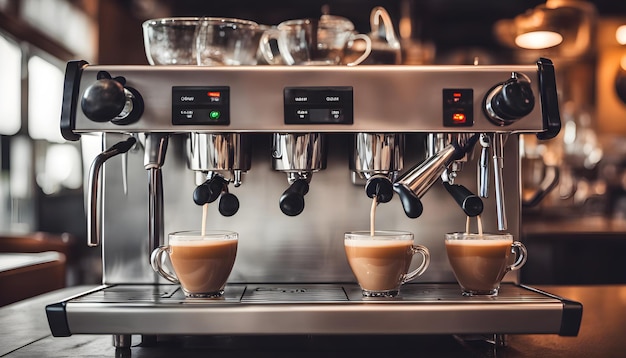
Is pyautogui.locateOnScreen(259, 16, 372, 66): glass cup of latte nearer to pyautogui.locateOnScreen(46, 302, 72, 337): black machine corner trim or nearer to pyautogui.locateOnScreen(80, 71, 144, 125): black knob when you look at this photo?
pyautogui.locateOnScreen(80, 71, 144, 125): black knob

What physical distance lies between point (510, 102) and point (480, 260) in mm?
232

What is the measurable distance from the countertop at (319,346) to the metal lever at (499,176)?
0.61 ft

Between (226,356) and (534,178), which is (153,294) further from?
(534,178)

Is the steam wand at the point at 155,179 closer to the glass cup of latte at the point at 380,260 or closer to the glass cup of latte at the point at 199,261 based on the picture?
the glass cup of latte at the point at 199,261

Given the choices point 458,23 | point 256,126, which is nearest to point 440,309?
point 256,126

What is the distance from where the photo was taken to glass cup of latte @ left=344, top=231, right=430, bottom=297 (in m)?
0.97

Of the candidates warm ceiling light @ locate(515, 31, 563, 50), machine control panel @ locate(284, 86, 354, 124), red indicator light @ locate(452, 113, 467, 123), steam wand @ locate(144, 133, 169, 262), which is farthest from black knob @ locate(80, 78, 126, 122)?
warm ceiling light @ locate(515, 31, 563, 50)

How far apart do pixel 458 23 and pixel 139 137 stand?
4993mm

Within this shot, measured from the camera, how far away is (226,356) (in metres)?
0.95

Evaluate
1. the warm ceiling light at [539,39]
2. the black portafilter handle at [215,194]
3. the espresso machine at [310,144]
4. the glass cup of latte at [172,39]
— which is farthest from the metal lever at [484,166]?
the warm ceiling light at [539,39]

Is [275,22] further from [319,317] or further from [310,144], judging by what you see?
[319,317]

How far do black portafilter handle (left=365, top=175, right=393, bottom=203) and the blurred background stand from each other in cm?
111

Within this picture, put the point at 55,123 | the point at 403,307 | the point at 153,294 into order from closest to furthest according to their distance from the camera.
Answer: the point at 403,307
the point at 153,294
the point at 55,123

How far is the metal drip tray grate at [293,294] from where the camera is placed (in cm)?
95
